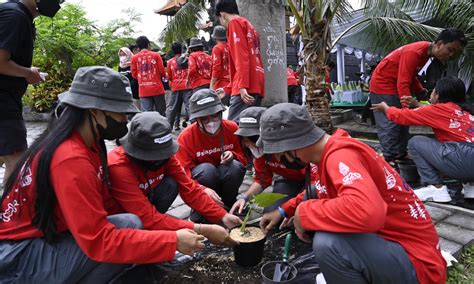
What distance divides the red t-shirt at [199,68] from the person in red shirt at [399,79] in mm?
3132

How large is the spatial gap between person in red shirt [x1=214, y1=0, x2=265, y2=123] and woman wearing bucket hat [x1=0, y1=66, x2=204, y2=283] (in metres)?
2.24

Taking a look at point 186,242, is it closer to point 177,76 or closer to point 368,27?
point 368,27

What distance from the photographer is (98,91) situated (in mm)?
1717

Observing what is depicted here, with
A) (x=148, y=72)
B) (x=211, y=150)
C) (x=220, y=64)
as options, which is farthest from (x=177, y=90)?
(x=211, y=150)

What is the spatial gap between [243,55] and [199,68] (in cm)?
295

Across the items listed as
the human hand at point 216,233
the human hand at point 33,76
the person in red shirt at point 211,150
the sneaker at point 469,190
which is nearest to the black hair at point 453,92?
the sneaker at point 469,190

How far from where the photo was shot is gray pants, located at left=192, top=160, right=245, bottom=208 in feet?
9.93

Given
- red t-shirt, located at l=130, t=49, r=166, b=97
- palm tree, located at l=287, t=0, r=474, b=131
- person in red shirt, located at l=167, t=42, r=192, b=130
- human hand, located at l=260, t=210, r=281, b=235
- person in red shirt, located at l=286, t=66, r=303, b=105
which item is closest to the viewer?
human hand, located at l=260, t=210, r=281, b=235

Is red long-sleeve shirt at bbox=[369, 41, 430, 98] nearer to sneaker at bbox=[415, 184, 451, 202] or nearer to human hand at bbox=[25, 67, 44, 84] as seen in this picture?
sneaker at bbox=[415, 184, 451, 202]

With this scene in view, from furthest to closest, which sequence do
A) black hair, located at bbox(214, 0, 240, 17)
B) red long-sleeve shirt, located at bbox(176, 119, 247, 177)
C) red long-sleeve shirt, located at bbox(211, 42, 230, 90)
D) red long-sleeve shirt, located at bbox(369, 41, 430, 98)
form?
red long-sleeve shirt, located at bbox(211, 42, 230, 90), red long-sleeve shirt, located at bbox(369, 41, 430, 98), black hair, located at bbox(214, 0, 240, 17), red long-sleeve shirt, located at bbox(176, 119, 247, 177)

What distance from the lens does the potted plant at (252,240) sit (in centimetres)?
212

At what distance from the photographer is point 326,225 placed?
164 cm

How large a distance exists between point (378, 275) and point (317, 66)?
393 cm

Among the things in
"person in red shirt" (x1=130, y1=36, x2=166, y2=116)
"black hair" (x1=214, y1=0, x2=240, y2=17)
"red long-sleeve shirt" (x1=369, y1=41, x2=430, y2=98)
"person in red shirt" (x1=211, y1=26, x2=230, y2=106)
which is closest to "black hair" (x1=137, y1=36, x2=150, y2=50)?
"person in red shirt" (x1=130, y1=36, x2=166, y2=116)
